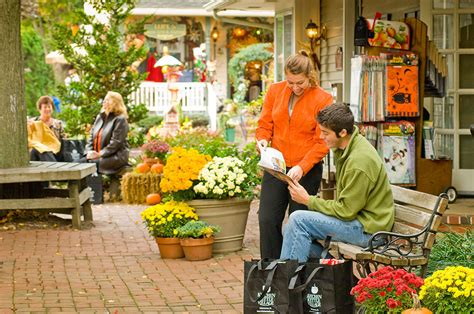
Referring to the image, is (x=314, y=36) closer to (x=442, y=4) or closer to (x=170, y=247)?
(x=442, y=4)

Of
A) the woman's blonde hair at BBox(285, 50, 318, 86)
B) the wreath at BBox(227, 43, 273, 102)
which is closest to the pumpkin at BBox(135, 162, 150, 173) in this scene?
the woman's blonde hair at BBox(285, 50, 318, 86)

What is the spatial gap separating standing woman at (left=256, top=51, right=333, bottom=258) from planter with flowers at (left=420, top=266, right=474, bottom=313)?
7.29 ft

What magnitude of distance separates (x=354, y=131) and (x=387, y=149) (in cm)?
463

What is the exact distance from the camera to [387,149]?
11.1 metres

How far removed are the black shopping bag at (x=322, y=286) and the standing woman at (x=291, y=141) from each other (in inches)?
60.1

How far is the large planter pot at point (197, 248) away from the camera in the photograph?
9172 mm

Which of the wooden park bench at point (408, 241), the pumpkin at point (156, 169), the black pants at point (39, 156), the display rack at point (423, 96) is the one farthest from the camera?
the black pants at point (39, 156)

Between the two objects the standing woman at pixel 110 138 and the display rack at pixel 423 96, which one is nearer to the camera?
the display rack at pixel 423 96

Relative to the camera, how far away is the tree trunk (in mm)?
11664

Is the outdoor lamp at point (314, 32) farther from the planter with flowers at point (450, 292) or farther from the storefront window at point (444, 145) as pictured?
the planter with flowers at point (450, 292)

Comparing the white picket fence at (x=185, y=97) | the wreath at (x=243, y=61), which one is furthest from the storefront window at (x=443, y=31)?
the wreath at (x=243, y=61)

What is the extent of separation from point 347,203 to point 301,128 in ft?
4.17

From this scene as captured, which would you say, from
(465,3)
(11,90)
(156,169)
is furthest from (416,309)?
(156,169)

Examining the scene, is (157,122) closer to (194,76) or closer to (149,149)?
(194,76)
